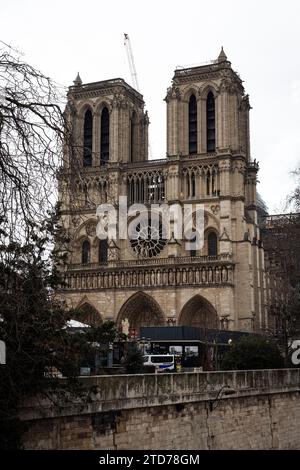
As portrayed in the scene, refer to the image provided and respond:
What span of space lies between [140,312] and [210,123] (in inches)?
608

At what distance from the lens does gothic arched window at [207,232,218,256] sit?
50469 millimetres

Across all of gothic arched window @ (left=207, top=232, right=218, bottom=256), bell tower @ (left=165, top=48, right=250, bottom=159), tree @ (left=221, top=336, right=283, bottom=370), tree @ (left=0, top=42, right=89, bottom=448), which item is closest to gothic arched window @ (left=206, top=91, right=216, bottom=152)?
bell tower @ (left=165, top=48, right=250, bottom=159)

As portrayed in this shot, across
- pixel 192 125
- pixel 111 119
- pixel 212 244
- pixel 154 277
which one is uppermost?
pixel 111 119

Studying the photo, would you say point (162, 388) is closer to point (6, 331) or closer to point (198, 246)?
point (6, 331)

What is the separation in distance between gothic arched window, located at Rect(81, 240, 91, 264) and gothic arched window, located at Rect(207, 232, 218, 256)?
984 centimetres

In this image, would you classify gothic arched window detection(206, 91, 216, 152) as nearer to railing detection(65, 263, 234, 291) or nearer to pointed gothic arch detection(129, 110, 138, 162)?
pointed gothic arch detection(129, 110, 138, 162)

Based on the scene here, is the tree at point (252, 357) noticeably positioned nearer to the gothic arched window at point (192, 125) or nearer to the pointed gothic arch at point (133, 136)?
the gothic arched window at point (192, 125)

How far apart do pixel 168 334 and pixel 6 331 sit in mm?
30028

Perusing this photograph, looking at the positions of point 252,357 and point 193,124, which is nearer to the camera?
point 252,357

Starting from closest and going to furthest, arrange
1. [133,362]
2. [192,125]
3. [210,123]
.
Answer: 1. [133,362]
2. [210,123]
3. [192,125]

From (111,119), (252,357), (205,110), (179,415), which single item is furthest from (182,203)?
(179,415)

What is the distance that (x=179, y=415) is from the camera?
17844mm

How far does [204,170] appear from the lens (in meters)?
51.2

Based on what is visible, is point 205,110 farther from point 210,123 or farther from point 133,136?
point 133,136
